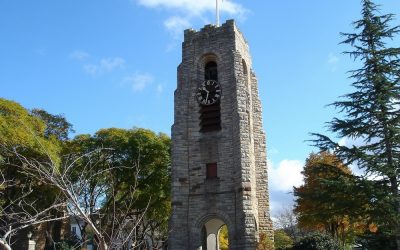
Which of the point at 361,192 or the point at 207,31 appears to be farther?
the point at 207,31

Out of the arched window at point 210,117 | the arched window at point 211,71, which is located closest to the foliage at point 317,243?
the arched window at point 210,117

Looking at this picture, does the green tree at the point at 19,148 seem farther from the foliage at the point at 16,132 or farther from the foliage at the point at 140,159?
the foliage at the point at 140,159

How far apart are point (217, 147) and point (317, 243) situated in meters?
7.26

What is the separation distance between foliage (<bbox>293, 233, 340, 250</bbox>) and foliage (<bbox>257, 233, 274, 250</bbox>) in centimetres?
202

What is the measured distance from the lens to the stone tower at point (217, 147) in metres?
22.5

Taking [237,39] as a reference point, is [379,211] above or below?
below

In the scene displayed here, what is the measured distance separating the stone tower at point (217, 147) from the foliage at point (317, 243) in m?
1.76

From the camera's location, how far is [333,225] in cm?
2977

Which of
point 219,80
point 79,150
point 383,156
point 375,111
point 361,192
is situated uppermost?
point 219,80

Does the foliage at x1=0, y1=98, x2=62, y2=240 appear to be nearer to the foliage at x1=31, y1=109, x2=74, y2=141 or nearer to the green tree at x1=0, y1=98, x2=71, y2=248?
the green tree at x1=0, y1=98, x2=71, y2=248

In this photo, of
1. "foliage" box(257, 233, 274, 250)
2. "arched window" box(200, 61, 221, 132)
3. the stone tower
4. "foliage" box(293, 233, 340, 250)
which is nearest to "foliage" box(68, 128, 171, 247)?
the stone tower

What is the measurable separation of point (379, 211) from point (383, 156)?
2368mm

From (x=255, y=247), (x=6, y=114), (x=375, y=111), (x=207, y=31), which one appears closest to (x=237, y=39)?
(x=207, y=31)

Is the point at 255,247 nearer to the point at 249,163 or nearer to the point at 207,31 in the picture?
the point at 249,163
